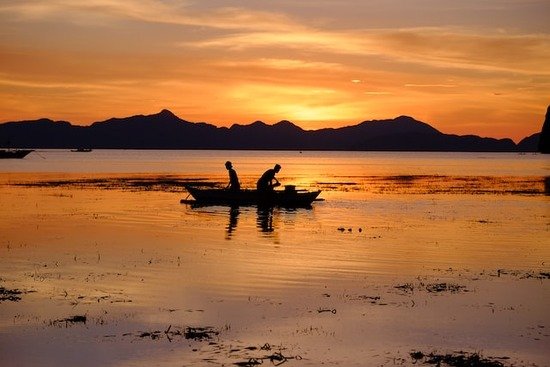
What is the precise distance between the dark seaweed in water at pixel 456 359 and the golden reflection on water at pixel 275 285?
0.42 meters

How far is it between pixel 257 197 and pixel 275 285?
92.1 ft

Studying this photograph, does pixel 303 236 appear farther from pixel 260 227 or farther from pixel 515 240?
pixel 515 240

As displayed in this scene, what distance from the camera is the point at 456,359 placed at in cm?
1373

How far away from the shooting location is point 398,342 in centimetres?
1514

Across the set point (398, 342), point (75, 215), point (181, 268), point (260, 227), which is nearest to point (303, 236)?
point (260, 227)

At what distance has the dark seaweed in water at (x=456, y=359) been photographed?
44.0ft

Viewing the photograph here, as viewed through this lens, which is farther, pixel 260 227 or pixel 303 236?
pixel 260 227

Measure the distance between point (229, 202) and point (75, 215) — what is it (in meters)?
11.2

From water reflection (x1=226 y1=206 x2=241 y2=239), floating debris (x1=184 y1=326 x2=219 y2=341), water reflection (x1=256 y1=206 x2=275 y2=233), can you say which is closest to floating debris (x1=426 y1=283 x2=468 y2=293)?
floating debris (x1=184 y1=326 x2=219 y2=341)

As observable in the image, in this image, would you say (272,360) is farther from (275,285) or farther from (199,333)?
(275,285)

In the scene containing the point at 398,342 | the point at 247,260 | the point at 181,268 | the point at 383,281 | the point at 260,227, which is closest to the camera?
the point at 398,342

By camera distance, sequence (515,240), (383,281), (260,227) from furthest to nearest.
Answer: (260,227) → (515,240) → (383,281)

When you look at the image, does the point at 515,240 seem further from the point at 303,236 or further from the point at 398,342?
the point at 398,342

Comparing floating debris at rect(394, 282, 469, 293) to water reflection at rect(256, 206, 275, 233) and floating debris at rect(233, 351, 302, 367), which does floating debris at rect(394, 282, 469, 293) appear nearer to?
floating debris at rect(233, 351, 302, 367)
